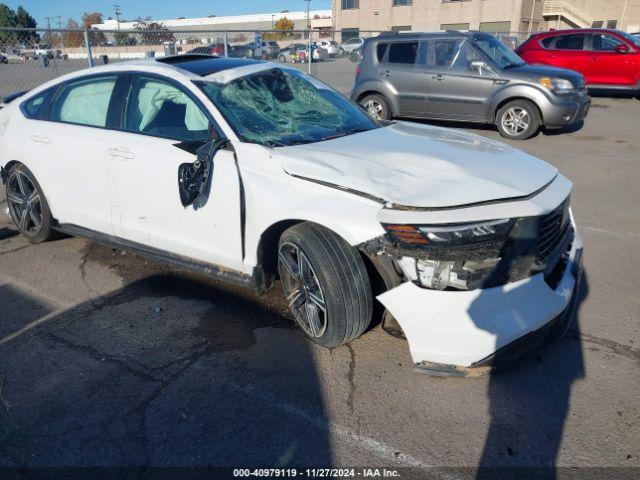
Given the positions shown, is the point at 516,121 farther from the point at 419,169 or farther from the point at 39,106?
the point at 39,106

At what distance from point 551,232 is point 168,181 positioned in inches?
96.4

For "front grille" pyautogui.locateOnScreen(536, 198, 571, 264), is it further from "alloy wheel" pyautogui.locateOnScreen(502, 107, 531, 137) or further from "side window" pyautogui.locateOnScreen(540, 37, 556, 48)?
"side window" pyautogui.locateOnScreen(540, 37, 556, 48)

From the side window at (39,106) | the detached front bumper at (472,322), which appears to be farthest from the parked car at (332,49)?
the detached front bumper at (472,322)

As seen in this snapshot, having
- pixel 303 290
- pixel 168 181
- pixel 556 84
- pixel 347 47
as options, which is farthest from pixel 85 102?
pixel 347 47

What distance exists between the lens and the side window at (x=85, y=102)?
13.8 ft

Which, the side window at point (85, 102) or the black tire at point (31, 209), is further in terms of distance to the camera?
the black tire at point (31, 209)

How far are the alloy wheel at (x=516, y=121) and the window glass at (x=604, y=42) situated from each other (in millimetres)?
7013

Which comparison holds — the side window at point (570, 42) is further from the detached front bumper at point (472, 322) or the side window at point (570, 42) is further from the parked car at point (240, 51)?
the detached front bumper at point (472, 322)

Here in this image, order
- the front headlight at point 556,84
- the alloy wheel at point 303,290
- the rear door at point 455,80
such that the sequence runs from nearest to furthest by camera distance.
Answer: the alloy wheel at point 303,290 → the front headlight at point 556,84 → the rear door at point 455,80

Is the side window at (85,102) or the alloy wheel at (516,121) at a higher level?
the side window at (85,102)

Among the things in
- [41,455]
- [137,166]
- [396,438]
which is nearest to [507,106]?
[137,166]

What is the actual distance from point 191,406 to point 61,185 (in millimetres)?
2578

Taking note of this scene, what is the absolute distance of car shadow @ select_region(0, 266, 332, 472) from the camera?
2.50 metres

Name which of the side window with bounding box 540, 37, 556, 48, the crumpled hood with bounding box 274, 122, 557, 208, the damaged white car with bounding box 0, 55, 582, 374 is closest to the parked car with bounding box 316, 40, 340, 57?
the side window with bounding box 540, 37, 556, 48
